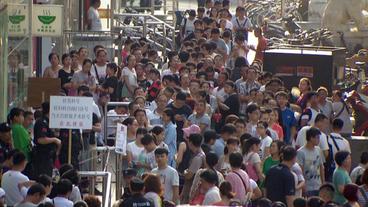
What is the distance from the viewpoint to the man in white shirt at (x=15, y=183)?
18844 millimetres

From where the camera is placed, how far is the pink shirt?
19344mm

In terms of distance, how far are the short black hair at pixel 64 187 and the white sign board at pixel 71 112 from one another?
2.50 meters

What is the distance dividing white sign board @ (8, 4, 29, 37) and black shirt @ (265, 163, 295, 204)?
7.99 meters

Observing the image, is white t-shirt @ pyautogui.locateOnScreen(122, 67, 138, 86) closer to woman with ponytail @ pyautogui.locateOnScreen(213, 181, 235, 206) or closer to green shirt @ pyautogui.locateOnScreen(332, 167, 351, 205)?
green shirt @ pyautogui.locateOnScreen(332, 167, 351, 205)

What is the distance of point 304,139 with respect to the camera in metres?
22.9

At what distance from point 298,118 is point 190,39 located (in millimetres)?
11064

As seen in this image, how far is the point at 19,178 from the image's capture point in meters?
18.9

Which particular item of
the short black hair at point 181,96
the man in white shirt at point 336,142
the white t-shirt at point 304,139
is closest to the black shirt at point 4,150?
the short black hair at point 181,96

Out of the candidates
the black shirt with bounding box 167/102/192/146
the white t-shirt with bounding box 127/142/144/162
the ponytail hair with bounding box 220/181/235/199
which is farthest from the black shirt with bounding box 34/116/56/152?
the ponytail hair with bounding box 220/181/235/199

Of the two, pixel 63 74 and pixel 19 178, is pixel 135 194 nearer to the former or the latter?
pixel 19 178

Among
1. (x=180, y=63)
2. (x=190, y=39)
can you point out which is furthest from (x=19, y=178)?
(x=190, y=39)

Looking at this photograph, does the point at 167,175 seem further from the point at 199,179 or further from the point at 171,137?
the point at 171,137

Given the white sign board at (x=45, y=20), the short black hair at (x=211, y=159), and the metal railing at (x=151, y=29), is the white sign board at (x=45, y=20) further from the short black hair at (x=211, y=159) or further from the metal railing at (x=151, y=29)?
the metal railing at (x=151, y=29)

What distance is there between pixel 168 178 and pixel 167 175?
0.04m
